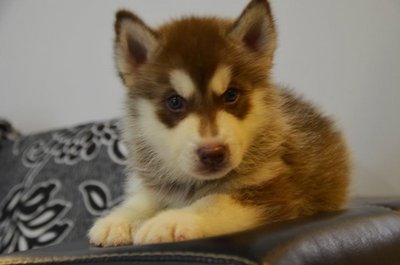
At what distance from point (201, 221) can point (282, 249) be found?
0.78 feet

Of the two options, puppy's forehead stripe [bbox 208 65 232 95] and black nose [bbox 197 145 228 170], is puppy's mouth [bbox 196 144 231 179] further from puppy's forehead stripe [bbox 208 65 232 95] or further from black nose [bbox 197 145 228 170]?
puppy's forehead stripe [bbox 208 65 232 95]

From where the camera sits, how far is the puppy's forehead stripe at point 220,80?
108 cm

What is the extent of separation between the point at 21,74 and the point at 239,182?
2.15 metres

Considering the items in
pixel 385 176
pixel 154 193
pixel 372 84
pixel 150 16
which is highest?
pixel 150 16

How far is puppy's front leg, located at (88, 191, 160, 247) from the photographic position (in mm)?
1062

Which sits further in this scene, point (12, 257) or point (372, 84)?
point (372, 84)

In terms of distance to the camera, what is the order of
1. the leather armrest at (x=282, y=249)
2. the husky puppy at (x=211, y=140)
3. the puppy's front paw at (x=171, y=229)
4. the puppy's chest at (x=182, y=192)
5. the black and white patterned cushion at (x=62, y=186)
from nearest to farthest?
the leather armrest at (x=282, y=249), the puppy's front paw at (x=171, y=229), the husky puppy at (x=211, y=140), the puppy's chest at (x=182, y=192), the black and white patterned cushion at (x=62, y=186)

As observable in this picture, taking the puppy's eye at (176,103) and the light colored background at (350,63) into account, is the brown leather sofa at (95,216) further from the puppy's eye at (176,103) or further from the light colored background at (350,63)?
the light colored background at (350,63)

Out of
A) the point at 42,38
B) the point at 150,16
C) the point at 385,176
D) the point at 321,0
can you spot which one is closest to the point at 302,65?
the point at 321,0

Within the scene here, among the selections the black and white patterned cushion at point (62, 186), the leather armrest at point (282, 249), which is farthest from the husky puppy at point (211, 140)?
the black and white patterned cushion at point (62, 186)

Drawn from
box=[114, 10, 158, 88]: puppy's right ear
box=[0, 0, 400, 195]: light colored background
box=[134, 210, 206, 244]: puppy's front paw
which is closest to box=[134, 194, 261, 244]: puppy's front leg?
box=[134, 210, 206, 244]: puppy's front paw

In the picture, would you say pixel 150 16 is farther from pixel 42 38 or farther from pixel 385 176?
pixel 385 176

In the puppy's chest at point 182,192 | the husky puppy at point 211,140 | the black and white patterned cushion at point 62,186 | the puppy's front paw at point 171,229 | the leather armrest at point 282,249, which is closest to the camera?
the leather armrest at point 282,249

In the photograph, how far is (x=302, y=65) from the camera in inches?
85.5
